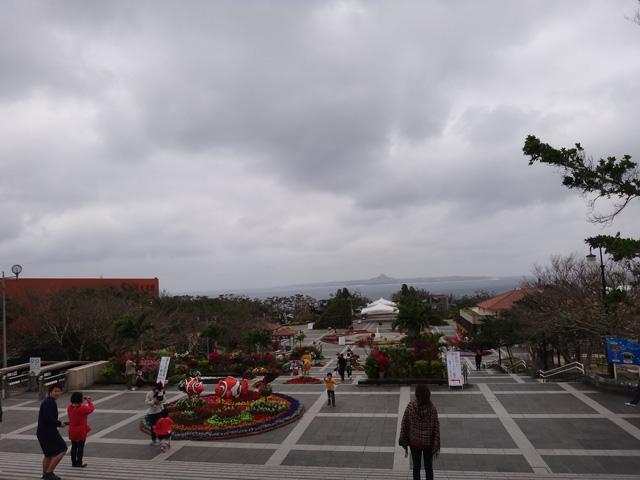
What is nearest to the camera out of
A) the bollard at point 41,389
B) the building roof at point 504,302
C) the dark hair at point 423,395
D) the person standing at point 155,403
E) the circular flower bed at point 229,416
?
the dark hair at point 423,395

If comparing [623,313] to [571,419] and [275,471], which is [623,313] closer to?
[571,419]

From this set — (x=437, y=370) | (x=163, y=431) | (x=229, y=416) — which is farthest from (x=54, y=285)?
(x=437, y=370)

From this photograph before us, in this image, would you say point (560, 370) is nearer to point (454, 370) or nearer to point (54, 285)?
point (454, 370)

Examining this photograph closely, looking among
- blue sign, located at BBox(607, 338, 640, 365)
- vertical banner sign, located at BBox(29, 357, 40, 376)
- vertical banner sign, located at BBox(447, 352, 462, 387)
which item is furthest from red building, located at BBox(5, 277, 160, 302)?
blue sign, located at BBox(607, 338, 640, 365)

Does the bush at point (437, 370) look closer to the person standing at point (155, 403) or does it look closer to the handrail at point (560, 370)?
the handrail at point (560, 370)

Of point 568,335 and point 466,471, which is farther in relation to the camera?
point 568,335

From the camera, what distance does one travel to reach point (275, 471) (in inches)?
332

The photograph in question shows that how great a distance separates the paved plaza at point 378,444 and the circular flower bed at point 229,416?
10.6 inches

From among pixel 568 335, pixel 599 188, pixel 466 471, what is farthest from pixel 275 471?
pixel 568 335

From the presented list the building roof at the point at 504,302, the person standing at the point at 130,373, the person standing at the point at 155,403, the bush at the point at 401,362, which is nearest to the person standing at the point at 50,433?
the person standing at the point at 155,403

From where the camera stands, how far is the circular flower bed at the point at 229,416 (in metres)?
11.1

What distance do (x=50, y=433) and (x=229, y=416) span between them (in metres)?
5.34

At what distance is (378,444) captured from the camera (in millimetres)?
9977

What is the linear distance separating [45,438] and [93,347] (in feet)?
60.8
